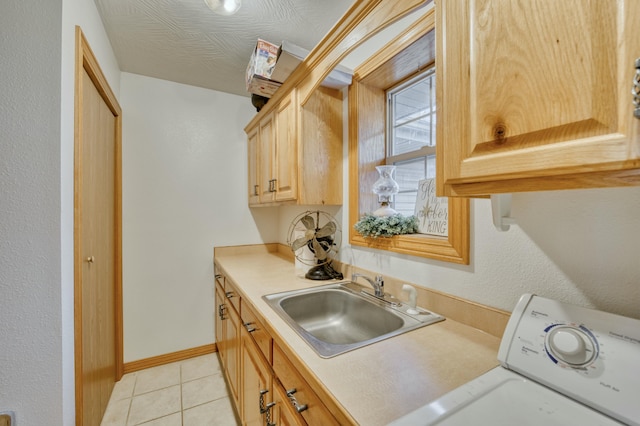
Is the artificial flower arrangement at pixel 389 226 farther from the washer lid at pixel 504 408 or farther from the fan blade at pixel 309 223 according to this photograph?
the washer lid at pixel 504 408

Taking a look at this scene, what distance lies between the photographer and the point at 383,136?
1.61 m

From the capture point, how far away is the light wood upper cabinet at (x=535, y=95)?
1.26 feet

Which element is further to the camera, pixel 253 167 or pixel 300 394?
pixel 253 167

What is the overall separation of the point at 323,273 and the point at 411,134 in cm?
95

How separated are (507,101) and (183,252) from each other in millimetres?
2468

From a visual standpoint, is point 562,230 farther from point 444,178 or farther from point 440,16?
point 440,16

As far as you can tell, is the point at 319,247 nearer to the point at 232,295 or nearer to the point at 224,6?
the point at 232,295

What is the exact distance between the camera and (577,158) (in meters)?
0.42

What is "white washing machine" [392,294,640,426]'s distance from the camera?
1.62 feet

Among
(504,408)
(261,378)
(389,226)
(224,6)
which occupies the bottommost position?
(261,378)
